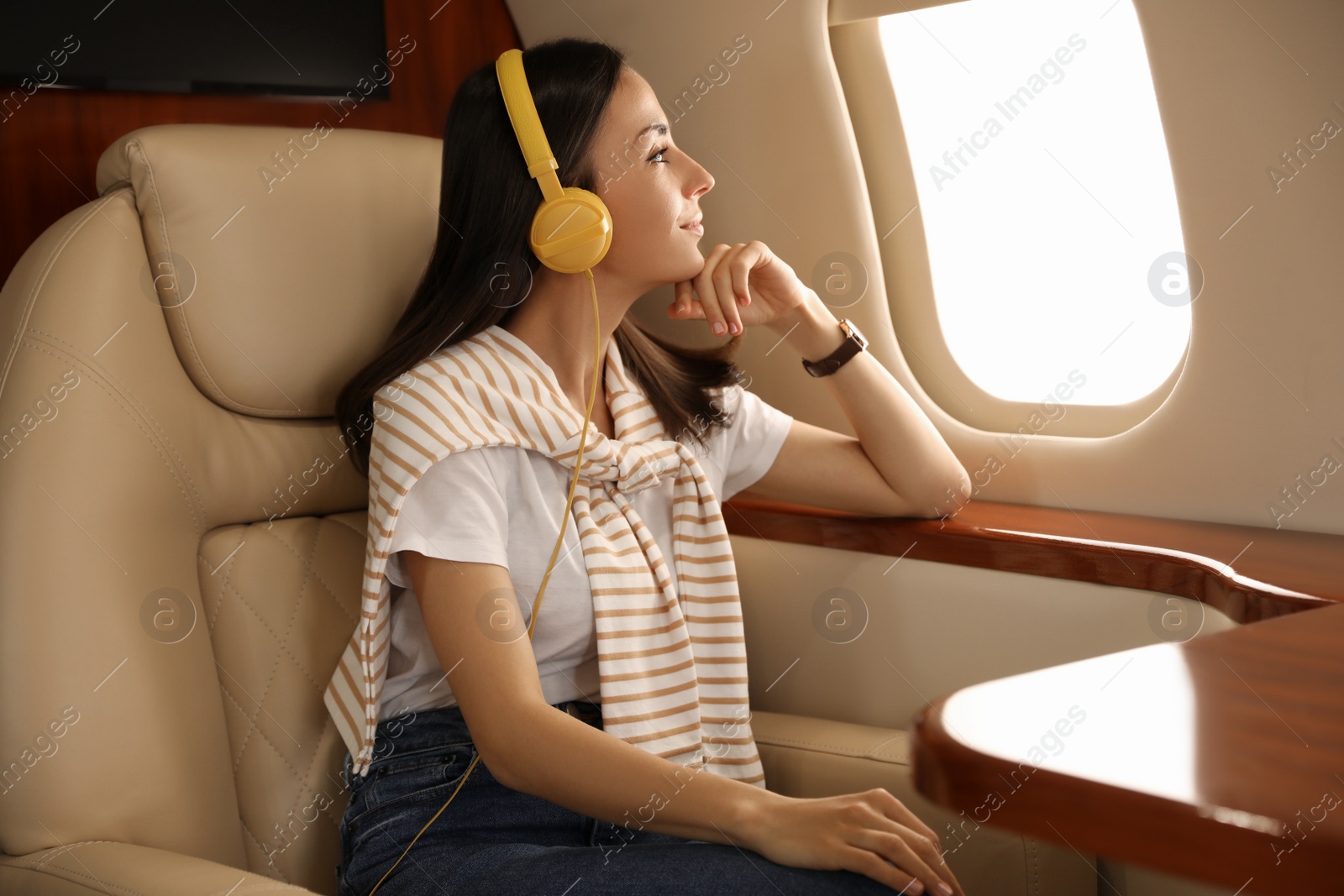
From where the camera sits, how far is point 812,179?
1784 millimetres

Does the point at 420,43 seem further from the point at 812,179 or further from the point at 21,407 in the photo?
the point at 21,407

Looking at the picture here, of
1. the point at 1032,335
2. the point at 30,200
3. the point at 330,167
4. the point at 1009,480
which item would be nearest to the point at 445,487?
the point at 330,167

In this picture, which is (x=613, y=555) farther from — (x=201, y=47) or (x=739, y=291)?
(x=201, y=47)

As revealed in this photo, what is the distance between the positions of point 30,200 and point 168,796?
2.87 ft

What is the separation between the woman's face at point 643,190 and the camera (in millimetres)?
1324

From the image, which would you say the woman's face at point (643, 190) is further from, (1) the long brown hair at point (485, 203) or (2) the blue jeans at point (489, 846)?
(2) the blue jeans at point (489, 846)

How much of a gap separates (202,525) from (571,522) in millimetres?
Result: 454

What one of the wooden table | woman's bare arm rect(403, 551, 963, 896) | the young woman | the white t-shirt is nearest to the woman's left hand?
the young woman

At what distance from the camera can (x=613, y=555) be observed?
4.20 feet

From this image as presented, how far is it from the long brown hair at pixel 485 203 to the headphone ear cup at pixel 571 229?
67 mm

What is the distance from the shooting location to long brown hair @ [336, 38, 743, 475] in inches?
51.6

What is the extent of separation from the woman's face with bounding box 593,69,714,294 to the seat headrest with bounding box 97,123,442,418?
1.05 ft

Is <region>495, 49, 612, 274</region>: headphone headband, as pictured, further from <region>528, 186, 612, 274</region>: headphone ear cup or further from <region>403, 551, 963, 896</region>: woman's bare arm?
<region>403, 551, 963, 896</region>: woman's bare arm

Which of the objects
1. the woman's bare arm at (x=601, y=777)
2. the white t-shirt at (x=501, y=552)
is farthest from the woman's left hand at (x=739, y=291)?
the woman's bare arm at (x=601, y=777)
